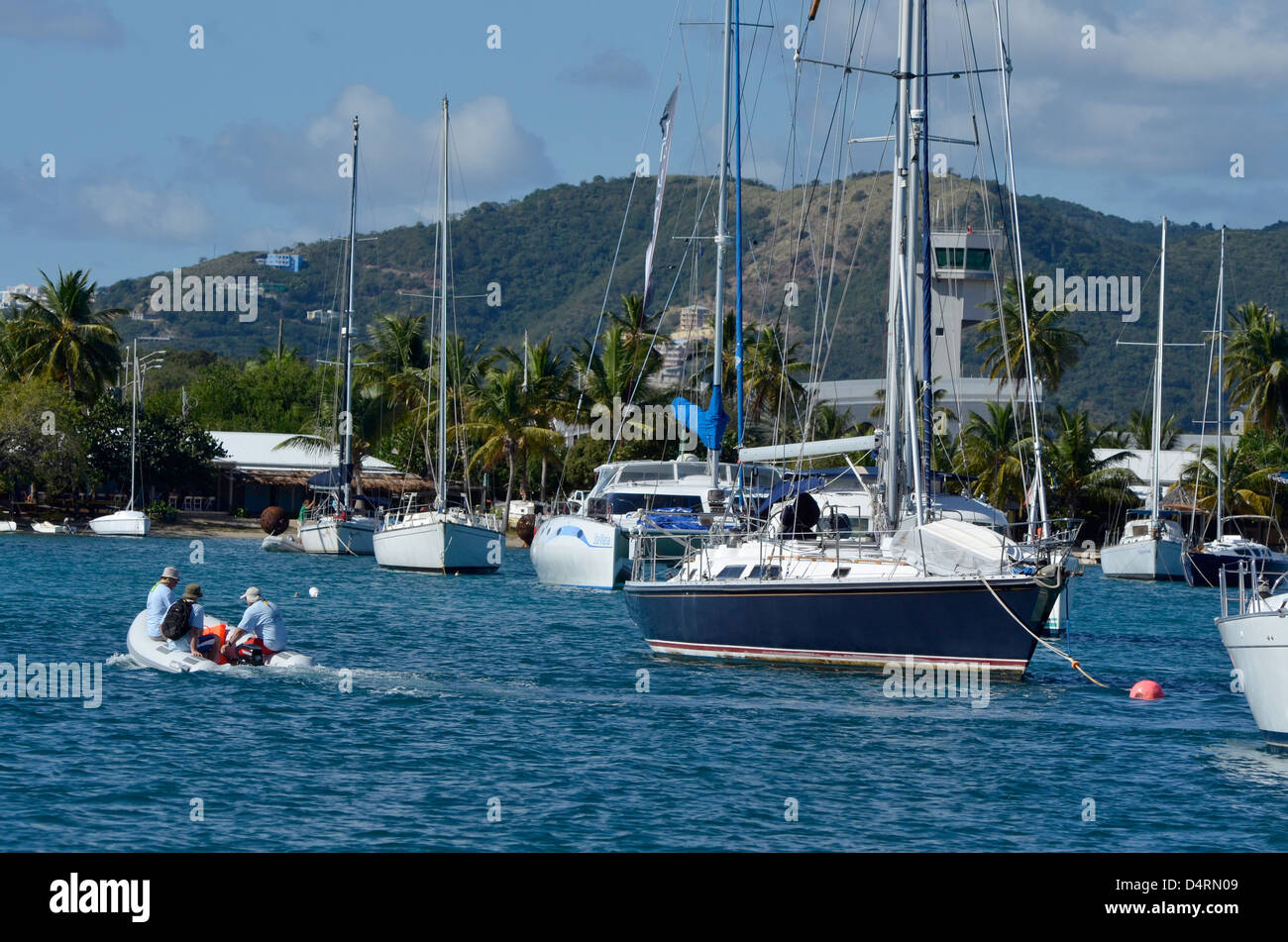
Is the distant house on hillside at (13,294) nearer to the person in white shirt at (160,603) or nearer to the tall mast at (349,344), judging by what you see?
the tall mast at (349,344)

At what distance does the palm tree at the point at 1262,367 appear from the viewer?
71.6m

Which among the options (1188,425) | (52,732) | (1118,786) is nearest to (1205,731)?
(1118,786)

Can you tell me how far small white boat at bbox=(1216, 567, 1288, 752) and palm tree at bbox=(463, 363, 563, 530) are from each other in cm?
5265

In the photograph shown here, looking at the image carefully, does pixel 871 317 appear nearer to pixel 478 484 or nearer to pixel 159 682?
pixel 478 484

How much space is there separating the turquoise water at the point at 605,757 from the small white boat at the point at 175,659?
0.88 feet

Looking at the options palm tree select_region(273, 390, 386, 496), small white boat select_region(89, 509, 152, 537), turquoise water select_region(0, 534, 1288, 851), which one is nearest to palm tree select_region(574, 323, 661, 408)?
palm tree select_region(273, 390, 386, 496)

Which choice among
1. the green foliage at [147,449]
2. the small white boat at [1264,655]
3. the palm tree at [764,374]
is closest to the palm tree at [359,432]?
the green foliage at [147,449]

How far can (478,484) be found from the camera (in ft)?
257

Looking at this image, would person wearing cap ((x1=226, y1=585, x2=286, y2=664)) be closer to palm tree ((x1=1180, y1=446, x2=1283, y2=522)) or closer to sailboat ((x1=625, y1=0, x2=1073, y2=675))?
sailboat ((x1=625, y1=0, x2=1073, y2=675))

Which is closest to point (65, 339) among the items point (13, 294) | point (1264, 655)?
point (13, 294)

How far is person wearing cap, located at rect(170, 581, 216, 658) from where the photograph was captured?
23.2 meters

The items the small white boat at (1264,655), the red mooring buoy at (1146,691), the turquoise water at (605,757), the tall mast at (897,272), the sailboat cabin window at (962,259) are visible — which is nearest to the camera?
the turquoise water at (605,757)

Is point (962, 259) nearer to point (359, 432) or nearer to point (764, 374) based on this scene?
point (764, 374)

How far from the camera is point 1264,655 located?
54.6ft
